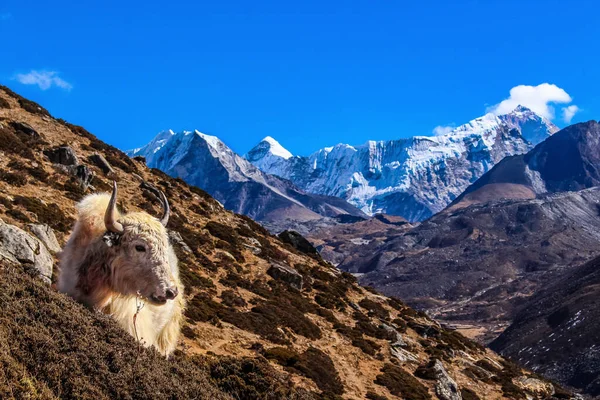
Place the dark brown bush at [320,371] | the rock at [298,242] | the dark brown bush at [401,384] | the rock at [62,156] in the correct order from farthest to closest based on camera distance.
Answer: the rock at [298,242]
the rock at [62,156]
the dark brown bush at [401,384]
the dark brown bush at [320,371]

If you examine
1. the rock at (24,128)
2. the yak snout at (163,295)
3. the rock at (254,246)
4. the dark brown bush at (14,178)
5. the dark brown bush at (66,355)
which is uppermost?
the rock at (24,128)

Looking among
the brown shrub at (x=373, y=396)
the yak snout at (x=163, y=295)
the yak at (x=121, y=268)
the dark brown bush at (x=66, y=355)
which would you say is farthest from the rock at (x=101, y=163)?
the yak snout at (x=163, y=295)

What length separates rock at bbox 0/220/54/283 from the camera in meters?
15.0

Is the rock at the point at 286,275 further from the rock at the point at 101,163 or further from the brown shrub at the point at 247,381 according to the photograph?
the brown shrub at the point at 247,381

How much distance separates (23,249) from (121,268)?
1001cm

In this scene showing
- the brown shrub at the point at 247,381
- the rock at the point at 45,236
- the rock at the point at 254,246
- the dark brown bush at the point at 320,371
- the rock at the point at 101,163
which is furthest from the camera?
the rock at the point at 254,246

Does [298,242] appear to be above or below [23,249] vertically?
above

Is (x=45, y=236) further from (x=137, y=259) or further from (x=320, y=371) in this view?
(x=137, y=259)

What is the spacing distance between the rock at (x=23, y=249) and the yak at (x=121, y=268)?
7803mm

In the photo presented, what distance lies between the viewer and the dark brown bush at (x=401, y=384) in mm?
24078

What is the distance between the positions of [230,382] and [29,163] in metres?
25.3

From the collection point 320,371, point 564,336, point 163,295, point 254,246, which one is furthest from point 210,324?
point 564,336

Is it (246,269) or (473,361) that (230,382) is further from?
(473,361)

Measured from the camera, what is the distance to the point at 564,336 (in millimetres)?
104125
